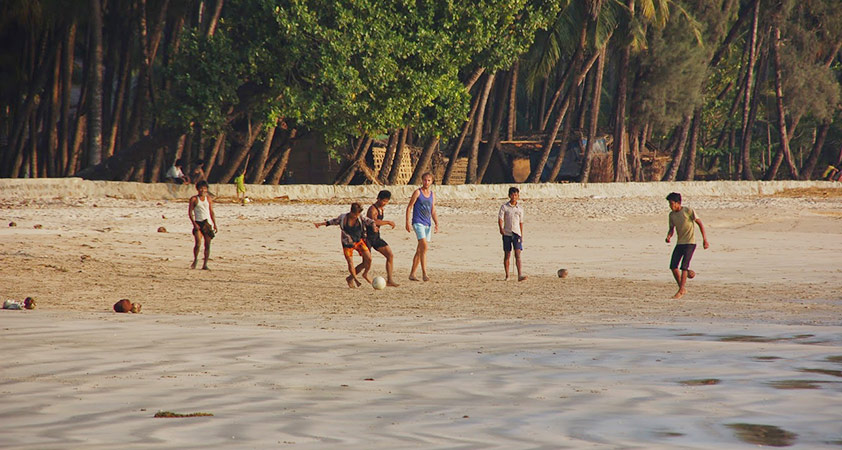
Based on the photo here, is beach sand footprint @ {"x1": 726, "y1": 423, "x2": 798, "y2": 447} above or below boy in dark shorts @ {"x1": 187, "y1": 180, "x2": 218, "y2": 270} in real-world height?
below

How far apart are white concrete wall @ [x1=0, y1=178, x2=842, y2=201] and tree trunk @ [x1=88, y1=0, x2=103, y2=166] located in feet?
10.1

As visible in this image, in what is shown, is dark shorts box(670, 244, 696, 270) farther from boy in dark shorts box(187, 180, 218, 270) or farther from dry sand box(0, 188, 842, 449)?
boy in dark shorts box(187, 180, 218, 270)

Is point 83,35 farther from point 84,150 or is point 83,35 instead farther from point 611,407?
point 611,407

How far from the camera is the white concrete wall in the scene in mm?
22219

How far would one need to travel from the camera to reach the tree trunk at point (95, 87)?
25984 millimetres

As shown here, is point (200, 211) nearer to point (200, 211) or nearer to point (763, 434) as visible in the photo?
point (200, 211)

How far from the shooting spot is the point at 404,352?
7.50 meters

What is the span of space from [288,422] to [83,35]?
1257 inches

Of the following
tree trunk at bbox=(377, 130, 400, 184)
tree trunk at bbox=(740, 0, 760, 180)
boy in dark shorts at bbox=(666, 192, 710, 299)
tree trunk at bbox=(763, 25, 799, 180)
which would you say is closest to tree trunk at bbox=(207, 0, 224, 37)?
tree trunk at bbox=(377, 130, 400, 184)

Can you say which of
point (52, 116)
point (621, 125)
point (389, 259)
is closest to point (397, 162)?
point (621, 125)

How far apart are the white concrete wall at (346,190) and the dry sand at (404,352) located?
4155mm

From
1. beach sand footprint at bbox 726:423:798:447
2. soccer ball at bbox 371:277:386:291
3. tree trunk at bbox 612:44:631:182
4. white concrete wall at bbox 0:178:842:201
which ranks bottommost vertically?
soccer ball at bbox 371:277:386:291

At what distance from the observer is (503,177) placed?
41281mm

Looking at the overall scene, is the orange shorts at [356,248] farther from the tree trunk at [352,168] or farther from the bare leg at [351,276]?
the tree trunk at [352,168]
